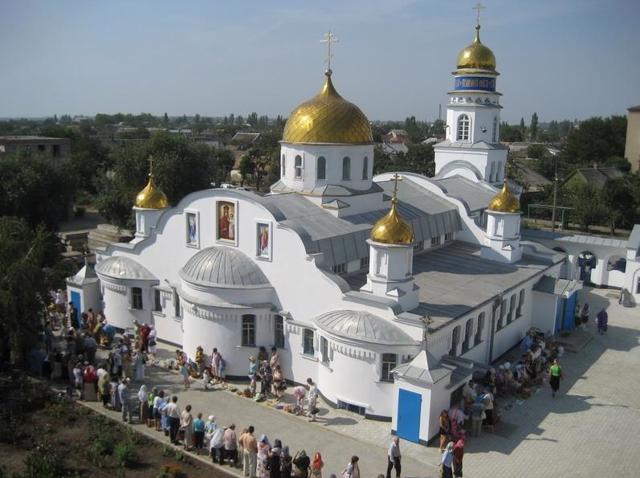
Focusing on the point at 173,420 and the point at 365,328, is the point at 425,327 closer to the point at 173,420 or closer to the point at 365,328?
the point at 365,328

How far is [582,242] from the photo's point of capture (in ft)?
99.2

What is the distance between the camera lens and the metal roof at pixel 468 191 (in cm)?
2713

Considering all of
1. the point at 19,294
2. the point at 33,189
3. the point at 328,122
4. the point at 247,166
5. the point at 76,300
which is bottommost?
the point at 76,300

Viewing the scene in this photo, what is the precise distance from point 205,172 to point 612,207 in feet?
93.1

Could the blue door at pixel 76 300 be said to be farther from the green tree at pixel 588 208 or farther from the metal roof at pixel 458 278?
the green tree at pixel 588 208

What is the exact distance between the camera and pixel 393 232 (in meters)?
16.1

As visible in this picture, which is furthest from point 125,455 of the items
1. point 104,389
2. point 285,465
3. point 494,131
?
point 494,131

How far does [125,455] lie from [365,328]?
6206mm

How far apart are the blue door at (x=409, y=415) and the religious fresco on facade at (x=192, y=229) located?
27.5ft

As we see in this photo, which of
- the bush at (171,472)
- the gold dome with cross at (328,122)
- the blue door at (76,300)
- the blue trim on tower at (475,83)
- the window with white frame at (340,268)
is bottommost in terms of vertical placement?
the bush at (171,472)

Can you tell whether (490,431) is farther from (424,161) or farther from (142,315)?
(424,161)

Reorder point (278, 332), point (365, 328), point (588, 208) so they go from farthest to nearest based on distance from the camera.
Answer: point (588, 208) → point (278, 332) → point (365, 328)

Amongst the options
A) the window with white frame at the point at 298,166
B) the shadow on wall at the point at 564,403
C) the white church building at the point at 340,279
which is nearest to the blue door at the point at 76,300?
the white church building at the point at 340,279

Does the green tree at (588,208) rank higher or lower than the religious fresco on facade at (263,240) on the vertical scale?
lower
